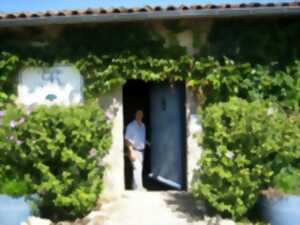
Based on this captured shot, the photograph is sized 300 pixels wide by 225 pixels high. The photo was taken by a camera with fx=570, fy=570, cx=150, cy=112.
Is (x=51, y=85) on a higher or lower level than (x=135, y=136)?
higher

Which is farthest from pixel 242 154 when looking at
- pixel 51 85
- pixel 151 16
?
pixel 51 85

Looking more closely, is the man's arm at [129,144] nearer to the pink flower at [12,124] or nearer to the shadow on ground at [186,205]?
the shadow on ground at [186,205]

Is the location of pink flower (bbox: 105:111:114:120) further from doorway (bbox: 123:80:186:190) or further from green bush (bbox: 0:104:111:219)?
doorway (bbox: 123:80:186:190)

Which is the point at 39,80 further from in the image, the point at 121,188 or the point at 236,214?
the point at 236,214

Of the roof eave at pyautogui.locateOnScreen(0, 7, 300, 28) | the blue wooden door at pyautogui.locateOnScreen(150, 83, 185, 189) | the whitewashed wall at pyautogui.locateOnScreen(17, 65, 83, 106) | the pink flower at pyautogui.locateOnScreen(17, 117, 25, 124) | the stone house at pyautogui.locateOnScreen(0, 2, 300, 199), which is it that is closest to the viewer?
the pink flower at pyautogui.locateOnScreen(17, 117, 25, 124)

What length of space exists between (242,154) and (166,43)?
2858 millimetres

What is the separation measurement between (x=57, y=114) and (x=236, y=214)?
10.4ft

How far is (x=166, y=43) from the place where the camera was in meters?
10.5

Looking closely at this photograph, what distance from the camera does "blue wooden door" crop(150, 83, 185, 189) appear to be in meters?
10.9

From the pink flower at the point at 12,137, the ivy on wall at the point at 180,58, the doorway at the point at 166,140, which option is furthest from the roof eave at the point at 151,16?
the pink flower at the point at 12,137

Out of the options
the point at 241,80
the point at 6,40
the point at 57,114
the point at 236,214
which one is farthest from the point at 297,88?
the point at 6,40

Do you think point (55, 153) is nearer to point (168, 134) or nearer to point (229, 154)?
point (229, 154)

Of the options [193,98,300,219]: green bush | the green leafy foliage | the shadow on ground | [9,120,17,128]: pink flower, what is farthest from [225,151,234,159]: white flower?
[9,120,17,128]: pink flower

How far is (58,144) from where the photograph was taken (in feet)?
28.9
